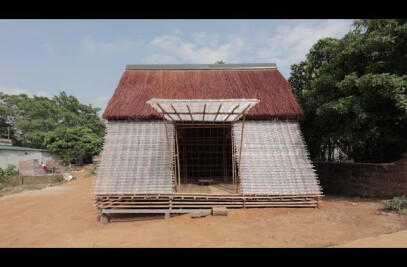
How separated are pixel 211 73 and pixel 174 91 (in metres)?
2.20

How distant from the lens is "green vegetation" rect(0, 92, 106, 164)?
24531 millimetres

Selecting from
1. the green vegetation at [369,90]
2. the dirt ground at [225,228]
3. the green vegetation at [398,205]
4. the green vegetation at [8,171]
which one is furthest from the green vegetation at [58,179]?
the green vegetation at [398,205]

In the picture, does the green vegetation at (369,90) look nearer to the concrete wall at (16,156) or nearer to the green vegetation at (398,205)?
the green vegetation at (398,205)

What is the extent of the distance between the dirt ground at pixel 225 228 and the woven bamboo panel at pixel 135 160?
3.18 feet

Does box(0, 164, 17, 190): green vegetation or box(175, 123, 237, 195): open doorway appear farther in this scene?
box(0, 164, 17, 190): green vegetation

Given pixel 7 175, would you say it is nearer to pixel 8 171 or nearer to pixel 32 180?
pixel 8 171

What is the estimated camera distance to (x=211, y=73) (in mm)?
11453

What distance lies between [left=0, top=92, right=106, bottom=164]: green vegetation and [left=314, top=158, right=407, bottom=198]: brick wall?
72.6ft

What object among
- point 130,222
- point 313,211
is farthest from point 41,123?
point 313,211

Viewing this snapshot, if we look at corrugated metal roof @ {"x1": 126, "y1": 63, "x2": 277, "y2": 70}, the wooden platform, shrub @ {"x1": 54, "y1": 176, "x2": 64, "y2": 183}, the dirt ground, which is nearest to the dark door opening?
the wooden platform

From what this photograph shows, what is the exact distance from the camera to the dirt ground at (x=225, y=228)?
5.23 meters

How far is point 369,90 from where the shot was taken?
7.15m

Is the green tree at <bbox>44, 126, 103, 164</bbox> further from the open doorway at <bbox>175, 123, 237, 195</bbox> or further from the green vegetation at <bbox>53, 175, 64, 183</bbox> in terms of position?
the open doorway at <bbox>175, 123, 237, 195</bbox>

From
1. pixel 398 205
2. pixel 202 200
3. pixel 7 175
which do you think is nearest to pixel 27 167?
pixel 7 175
